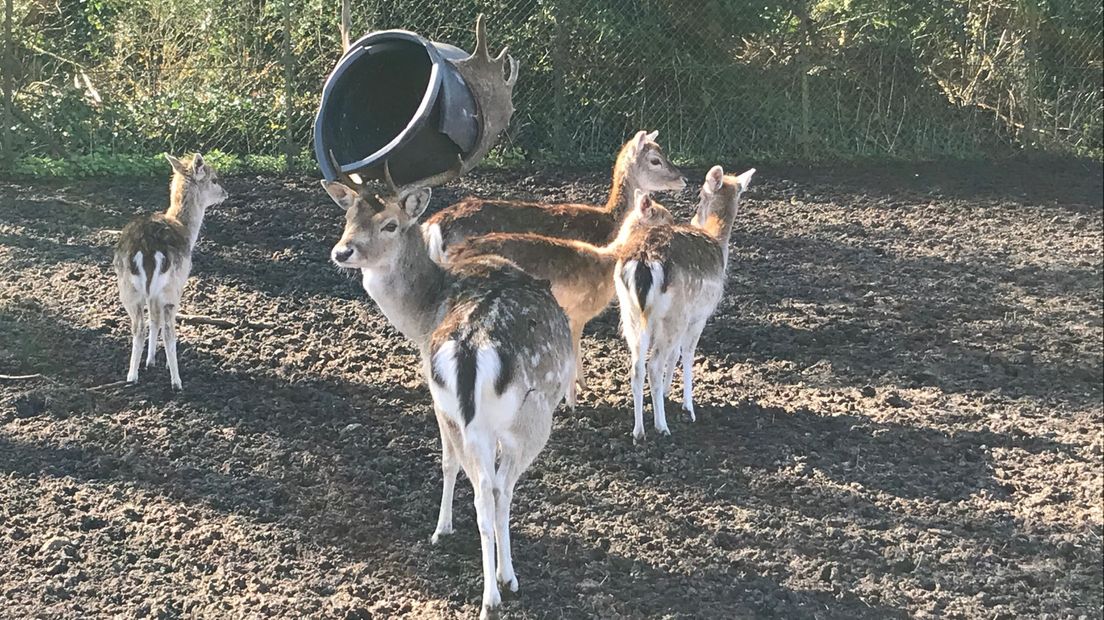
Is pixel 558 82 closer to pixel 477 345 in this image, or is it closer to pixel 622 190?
pixel 622 190

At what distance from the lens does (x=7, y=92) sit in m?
8.94

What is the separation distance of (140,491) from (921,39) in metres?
8.35

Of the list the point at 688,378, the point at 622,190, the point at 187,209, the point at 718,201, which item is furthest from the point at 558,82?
the point at 688,378

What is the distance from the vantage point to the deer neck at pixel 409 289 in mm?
4477

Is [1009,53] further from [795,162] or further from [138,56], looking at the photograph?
[138,56]

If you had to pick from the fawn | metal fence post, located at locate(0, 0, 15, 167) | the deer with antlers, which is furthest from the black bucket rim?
metal fence post, located at locate(0, 0, 15, 167)

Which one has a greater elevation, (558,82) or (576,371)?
(558,82)

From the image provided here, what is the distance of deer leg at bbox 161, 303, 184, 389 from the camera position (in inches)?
219

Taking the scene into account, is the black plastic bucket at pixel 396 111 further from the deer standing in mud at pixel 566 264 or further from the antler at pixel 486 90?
the deer standing in mud at pixel 566 264

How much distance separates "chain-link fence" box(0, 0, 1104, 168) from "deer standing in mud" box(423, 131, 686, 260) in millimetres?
2945

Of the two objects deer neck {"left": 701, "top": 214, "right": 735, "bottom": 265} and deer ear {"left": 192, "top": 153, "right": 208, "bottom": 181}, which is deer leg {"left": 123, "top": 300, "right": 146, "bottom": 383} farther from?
deer neck {"left": 701, "top": 214, "right": 735, "bottom": 265}

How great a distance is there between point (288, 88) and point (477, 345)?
20.5 feet

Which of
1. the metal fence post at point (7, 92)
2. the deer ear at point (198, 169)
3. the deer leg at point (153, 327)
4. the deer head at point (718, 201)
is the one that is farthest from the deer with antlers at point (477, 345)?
the metal fence post at point (7, 92)

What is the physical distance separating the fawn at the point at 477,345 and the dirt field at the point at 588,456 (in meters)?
0.36
